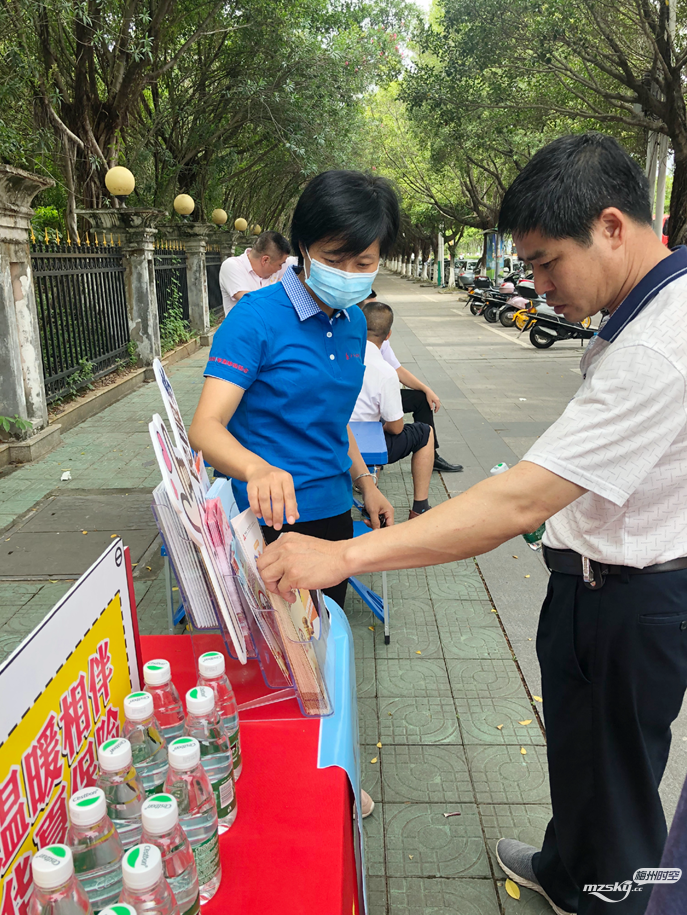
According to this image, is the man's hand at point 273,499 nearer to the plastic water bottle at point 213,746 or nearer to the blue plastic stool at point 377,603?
the plastic water bottle at point 213,746

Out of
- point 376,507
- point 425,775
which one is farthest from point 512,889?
point 376,507

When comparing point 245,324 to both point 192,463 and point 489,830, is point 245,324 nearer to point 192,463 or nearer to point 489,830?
point 192,463

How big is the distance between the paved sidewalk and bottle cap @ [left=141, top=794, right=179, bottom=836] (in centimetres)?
144

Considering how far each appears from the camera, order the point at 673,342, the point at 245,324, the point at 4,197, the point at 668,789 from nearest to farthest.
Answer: the point at 673,342 → the point at 245,324 → the point at 668,789 → the point at 4,197

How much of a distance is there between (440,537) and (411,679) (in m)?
1.98

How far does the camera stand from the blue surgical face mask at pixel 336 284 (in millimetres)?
2068

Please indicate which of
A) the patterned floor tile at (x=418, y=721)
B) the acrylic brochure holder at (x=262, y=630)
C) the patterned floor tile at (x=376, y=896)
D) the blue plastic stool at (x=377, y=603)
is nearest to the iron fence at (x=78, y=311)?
the blue plastic stool at (x=377, y=603)

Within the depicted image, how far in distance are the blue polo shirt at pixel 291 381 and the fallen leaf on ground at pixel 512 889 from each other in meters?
1.21

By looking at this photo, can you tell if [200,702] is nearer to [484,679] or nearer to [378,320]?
[484,679]

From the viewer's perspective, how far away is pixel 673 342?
125 cm

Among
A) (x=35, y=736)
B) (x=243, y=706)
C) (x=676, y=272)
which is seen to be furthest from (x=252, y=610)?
(x=676, y=272)

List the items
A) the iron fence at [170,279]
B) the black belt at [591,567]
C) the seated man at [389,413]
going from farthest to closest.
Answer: the iron fence at [170,279] < the seated man at [389,413] < the black belt at [591,567]

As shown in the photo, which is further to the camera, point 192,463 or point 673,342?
point 192,463

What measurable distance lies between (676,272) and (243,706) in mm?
1236
